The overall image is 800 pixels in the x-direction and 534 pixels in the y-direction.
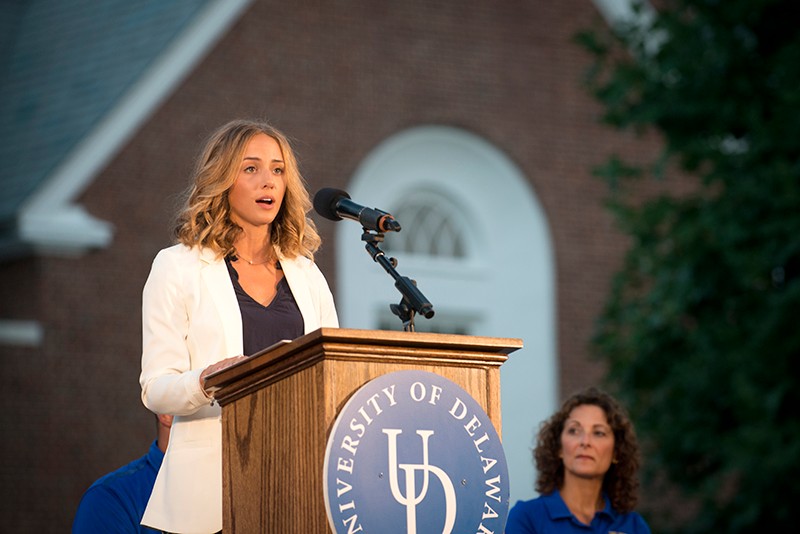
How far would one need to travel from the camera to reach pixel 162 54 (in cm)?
1467

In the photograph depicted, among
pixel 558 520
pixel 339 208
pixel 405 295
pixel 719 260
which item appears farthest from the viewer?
pixel 719 260

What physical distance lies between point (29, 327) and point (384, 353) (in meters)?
10.6

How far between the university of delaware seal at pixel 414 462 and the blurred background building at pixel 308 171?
10.4 m

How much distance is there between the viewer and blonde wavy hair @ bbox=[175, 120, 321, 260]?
416cm

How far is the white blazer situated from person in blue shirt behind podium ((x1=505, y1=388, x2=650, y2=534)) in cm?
237

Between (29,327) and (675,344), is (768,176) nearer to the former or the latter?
(675,344)

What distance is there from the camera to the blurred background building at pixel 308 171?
13.8 m

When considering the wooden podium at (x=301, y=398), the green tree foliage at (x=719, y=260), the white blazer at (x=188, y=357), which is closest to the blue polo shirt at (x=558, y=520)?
the white blazer at (x=188, y=357)

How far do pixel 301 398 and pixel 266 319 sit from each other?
67 centimetres

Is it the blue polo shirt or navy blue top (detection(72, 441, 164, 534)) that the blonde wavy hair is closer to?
navy blue top (detection(72, 441, 164, 534))

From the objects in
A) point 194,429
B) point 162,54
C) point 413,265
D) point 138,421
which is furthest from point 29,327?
point 194,429

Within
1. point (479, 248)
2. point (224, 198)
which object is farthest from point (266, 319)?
point (479, 248)

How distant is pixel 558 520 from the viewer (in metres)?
6.21

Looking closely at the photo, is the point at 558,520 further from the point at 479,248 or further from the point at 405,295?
the point at 479,248
